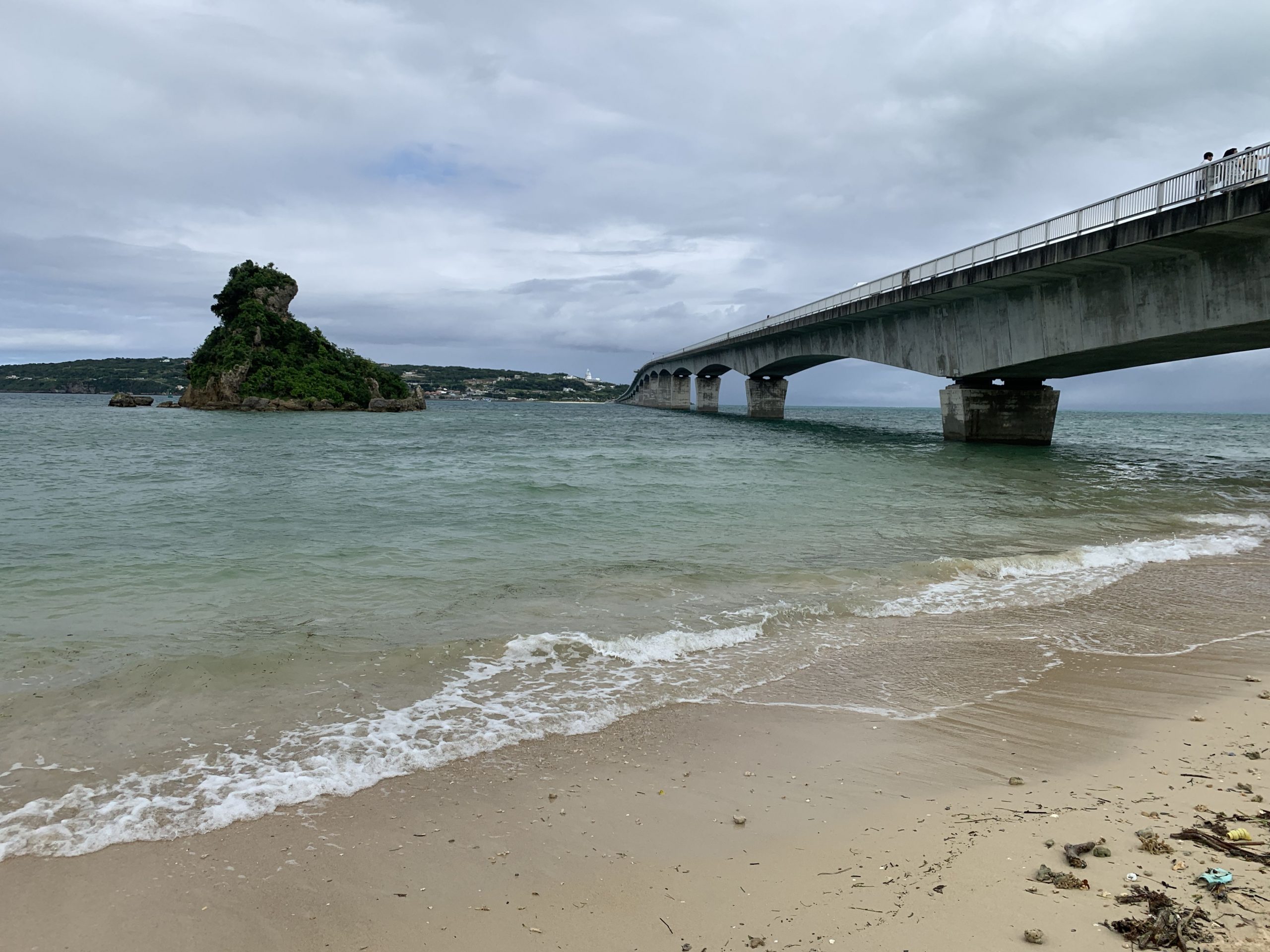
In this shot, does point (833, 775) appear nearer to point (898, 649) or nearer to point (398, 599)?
point (898, 649)

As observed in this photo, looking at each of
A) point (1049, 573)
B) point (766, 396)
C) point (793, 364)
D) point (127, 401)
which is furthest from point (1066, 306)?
point (127, 401)

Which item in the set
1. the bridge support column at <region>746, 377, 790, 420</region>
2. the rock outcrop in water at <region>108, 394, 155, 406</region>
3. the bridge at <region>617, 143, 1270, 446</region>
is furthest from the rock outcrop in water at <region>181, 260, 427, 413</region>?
the bridge at <region>617, 143, 1270, 446</region>

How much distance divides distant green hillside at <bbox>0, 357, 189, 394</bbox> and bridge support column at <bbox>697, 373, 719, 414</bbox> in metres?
113

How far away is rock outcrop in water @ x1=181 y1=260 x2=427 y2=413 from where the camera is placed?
75938mm

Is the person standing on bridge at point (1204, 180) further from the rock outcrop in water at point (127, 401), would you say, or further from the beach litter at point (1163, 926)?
the rock outcrop in water at point (127, 401)

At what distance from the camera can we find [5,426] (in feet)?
155

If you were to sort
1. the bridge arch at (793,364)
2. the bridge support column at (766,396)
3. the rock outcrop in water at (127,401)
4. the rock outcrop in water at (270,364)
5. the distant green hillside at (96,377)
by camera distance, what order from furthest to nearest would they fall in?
the distant green hillside at (96,377) < the rock outcrop in water at (127,401) < the rock outcrop in water at (270,364) < the bridge support column at (766,396) < the bridge arch at (793,364)

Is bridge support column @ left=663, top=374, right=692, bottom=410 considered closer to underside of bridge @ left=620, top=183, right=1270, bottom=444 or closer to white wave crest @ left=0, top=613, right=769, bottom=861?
underside of bridge @ left=620, top=183, right=1270, bottom=444

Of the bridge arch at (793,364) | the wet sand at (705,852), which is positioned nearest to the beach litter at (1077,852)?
the wet sand at (705,852)

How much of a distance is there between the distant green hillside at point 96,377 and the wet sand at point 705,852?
171 meters

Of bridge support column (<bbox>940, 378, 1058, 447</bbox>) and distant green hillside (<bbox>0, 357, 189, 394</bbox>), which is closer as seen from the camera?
bridge support column (<bbox>940, 378, 1058, 447</bbox>)

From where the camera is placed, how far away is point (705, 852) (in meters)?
3.76

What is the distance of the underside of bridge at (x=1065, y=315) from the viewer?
1986 centimetres

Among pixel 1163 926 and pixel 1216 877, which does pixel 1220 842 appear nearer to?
pixel 1216 877
